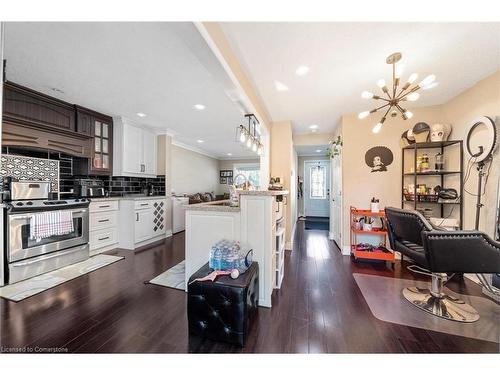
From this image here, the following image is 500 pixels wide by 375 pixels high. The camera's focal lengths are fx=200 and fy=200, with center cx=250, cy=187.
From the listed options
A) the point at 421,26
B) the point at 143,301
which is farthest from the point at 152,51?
the point at 143,301

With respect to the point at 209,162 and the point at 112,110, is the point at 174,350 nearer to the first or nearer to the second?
the point at 112,110

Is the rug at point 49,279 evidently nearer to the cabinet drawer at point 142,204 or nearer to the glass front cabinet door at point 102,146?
the cabinet drawer at point 142,204

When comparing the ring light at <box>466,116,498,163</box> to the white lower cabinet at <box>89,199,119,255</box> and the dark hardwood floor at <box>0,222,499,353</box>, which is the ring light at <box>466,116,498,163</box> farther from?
the white lower cabinet at <box>89,199,119,255</box>

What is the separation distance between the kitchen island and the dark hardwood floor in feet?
1.20

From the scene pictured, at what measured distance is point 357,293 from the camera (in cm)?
221

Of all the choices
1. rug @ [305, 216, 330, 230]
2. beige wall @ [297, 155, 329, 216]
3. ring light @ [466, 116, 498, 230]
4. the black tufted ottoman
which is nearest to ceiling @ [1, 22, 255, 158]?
the black tufted ottoman

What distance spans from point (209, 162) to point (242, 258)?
6.43 metres

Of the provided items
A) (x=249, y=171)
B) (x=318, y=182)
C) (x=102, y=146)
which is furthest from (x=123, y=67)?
(x=249, y=171)

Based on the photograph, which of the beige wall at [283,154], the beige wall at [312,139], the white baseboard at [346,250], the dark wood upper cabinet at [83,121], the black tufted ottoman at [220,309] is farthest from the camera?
the beige wall at [312,139]

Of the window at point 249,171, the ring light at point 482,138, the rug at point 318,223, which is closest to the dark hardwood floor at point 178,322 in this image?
the ring light at point 482,138

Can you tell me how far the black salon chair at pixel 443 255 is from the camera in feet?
5.36

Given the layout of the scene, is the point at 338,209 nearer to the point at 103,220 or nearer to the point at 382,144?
the point at 382,144

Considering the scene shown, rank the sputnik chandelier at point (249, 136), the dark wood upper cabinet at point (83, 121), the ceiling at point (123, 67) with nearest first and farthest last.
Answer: the ceiling at point (123, 67) < the sputnik chandelier at point (249, 136) < the dark wood upper cabinet at point (83, 121)

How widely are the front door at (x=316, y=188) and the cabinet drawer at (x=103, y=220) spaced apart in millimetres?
5877
